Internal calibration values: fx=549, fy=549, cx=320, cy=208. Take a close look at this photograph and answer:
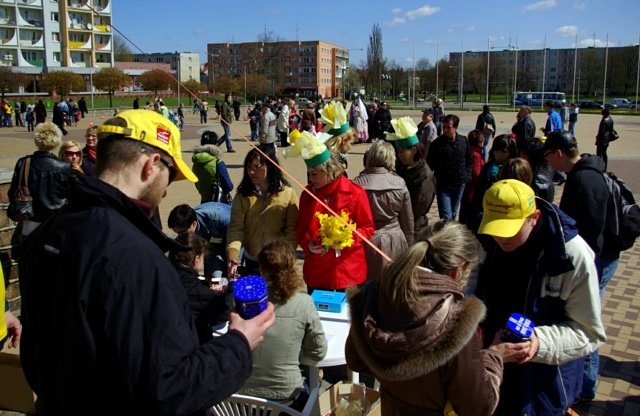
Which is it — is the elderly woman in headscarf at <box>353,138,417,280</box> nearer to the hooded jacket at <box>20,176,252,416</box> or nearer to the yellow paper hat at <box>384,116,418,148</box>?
the yellow paper hat at <box>384,116,418,148</box>

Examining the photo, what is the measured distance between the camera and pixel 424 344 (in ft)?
6.12

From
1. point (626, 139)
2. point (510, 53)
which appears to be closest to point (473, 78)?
point (510, 53)

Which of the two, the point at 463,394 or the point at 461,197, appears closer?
the point at 463,394

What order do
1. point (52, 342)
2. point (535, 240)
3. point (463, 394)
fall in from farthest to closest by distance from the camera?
point (535, 240) < point (463, 394) < point (52, 342)

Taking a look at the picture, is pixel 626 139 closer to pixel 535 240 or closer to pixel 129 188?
pixel 535 240

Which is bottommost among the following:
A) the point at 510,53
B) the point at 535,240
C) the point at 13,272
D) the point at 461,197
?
the point at 13,272

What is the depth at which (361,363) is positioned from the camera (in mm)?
2225

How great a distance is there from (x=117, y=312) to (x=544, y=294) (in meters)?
1.93

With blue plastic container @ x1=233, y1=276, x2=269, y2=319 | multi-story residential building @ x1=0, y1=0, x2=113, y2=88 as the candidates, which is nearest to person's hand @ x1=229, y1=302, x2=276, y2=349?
blue plastic container @ x1=233, y1=276, x2=269, y2=319

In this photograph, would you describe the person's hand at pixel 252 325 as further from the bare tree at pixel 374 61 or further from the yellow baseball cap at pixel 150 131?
the bare tree at pixel 374 61

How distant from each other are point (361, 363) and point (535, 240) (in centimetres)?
105

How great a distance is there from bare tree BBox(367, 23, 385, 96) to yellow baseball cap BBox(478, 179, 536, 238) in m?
65.9

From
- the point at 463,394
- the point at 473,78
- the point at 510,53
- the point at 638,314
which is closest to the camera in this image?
the point at 463,394

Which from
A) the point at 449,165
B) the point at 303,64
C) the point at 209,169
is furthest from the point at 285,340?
the point at 303,64
